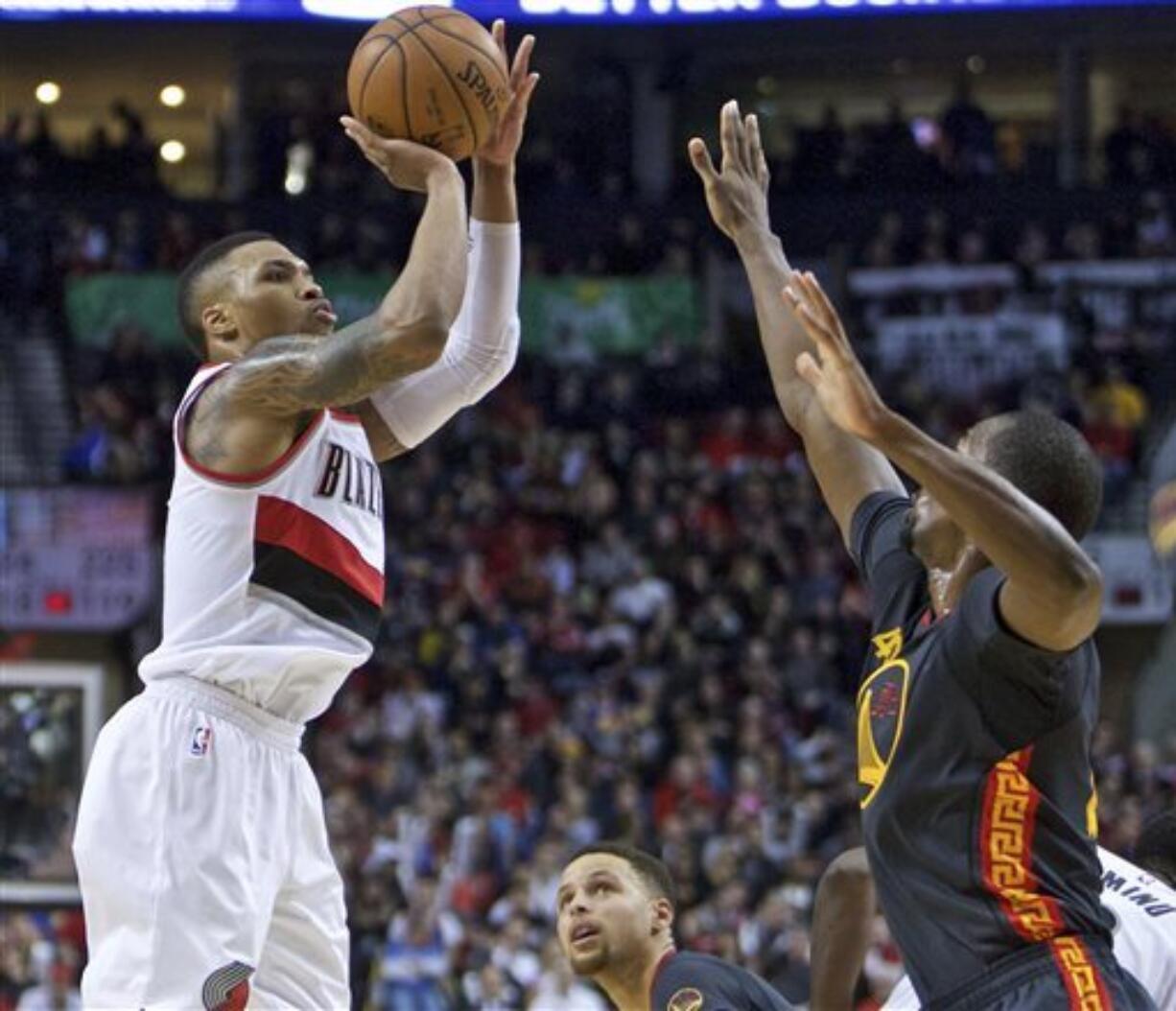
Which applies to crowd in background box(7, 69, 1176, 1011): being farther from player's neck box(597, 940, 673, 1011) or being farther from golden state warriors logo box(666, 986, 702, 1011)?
golden state warriors logo box(666, 986, 702, 1011)

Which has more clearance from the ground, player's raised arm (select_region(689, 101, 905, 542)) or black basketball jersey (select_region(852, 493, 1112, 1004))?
player's raised arm (select_region(689, 101, 905, 542))

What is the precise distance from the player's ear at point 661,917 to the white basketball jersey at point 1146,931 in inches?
38.3

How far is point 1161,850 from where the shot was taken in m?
5.54

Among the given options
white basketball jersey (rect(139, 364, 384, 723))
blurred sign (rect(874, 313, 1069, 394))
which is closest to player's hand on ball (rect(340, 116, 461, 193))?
white basketball jersey (rect(139, 364, 384, 723))

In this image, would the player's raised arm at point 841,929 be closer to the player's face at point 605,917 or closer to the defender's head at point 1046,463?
the player's face at point 605,917

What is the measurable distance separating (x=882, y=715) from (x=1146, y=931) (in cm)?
128

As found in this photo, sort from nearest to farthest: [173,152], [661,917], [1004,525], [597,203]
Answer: [1004,525]
[661,917]
[597,203]
[173,152]

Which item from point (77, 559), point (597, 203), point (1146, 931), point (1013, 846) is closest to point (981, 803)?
point (1013, 846)

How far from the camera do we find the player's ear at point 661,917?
5.97 metres

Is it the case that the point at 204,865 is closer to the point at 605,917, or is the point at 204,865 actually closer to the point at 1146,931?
the point at 605,917

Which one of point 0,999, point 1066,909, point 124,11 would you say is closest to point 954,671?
point 1066,909

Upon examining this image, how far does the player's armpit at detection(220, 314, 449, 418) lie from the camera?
4.95 metres

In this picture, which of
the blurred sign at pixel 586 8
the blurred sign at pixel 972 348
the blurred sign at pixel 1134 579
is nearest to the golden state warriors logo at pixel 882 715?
the blurred sign at pixel 1134 579

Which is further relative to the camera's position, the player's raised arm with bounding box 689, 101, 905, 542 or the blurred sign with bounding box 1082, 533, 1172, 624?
the blurred sign with bounding box 1082, 533, 1172, 624
